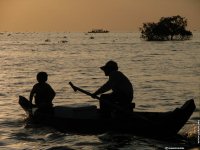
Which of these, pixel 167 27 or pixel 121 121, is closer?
pixel 121 121

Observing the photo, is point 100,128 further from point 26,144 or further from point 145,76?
point 145,76

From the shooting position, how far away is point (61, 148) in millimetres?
14008

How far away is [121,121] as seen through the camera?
48.3 feet

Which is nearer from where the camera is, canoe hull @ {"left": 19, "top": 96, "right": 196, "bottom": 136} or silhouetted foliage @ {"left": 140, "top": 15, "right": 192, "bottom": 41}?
canoe hull @ {"left": 19, "top": 96, "right": 196, "bottom": 136}

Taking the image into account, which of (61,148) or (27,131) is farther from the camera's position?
(27,131)

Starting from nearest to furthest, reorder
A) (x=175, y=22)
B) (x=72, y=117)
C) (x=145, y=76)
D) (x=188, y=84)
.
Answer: (x=72, y=117) < (x=188, y=84) < (x=145, y=76) < (x=175, y=22)

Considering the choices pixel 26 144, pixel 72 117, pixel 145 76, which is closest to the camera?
pixel 26 144

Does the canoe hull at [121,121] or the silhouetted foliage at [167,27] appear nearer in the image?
the canoe hull at [121,121]

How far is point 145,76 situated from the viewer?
3772 centimetres

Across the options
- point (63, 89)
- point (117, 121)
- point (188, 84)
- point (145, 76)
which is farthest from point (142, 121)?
point (145, 76)

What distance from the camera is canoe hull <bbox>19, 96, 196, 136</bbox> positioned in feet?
45.4

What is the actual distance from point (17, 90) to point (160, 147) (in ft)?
56.0

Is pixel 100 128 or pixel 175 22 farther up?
pixel 175 22

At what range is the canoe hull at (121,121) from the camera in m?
13.8
